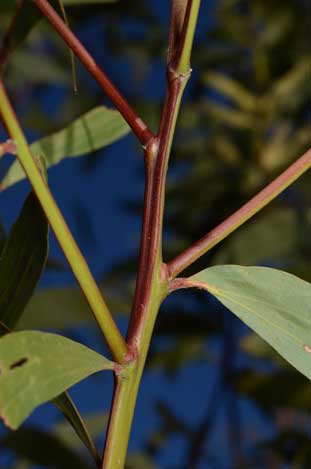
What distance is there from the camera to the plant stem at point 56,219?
1.04 feet

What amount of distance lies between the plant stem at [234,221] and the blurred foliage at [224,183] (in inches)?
22.2

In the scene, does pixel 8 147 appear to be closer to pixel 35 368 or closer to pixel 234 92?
pixel 35 368

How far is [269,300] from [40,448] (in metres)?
0.60

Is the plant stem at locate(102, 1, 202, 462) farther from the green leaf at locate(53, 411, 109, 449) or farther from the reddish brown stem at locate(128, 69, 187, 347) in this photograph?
the green leaf at locate(53, 411, 109, 449)

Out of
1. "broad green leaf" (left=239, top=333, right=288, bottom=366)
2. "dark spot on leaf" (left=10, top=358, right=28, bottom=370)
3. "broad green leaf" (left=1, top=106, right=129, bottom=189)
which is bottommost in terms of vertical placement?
"broad green leaf" (left=239, top=333, right=288, bottom=366)

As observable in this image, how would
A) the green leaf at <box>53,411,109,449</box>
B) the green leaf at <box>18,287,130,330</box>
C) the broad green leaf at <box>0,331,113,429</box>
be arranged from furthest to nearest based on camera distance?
the green leaf at <box>53,411,109,449</box> < the green leaf at <box>18,287,130,330</box> < the broad green leaf at <box>0,331,113,429</box>

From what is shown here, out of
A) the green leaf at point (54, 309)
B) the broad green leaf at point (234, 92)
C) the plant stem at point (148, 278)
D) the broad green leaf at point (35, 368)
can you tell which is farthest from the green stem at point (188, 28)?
the broad green leaf at point (234, 92)

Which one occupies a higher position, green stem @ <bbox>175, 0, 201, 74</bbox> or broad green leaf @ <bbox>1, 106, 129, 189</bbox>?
green stem @ <bbox>175, 0, 201, 74</bbox>

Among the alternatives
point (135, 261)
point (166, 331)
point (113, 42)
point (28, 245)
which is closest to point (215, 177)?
point (135, 261)

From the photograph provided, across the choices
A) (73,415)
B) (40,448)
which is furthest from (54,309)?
(73,415)

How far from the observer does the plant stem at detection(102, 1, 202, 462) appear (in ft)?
1.16

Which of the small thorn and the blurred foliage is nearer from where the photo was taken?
the small thorn

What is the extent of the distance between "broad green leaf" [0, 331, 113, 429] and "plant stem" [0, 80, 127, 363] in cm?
2

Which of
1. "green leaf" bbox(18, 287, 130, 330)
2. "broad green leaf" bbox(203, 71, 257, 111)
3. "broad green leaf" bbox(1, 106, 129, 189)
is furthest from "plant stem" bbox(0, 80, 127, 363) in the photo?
"broad green leaf" bbox(203, 71, 257, 111)
